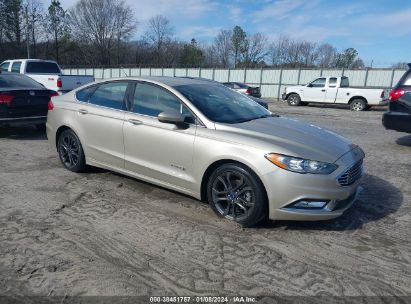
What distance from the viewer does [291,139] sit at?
12.6 ft

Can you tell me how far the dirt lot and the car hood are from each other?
0.85 m

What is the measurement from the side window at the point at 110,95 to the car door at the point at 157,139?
0.83 ft

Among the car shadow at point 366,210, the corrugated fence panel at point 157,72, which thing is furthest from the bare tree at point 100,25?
the car shadow at point 366,210

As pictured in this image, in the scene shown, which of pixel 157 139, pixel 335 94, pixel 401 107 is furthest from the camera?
pixel 335 94

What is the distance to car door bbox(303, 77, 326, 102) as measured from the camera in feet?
70.4

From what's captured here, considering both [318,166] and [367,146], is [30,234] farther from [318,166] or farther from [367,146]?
[367,146]

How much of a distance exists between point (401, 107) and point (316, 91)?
14.5m

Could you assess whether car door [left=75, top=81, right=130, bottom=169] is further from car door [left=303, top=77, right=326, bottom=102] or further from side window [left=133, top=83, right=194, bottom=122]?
car door [left=303, top=77, right=326, bottom=102]

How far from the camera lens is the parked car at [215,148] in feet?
11.6

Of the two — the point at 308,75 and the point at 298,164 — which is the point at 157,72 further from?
the point at 298,164

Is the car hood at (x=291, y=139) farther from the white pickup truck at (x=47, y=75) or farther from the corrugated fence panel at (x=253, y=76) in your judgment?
the corrugated fence panel at (x=253, y=76)

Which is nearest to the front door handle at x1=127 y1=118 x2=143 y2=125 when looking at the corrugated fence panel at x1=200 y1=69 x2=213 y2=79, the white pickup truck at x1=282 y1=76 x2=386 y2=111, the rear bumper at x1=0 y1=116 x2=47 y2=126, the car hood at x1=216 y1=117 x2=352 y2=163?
the car hood at x1=216 y1=117 x2=352 y2=163

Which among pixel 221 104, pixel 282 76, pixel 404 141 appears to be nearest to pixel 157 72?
pixel 282 76

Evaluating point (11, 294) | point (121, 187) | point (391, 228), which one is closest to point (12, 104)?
point (121, 187)
